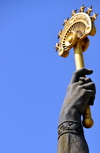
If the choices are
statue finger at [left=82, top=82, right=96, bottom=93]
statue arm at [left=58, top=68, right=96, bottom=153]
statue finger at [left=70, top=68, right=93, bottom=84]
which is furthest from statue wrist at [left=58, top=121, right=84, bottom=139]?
statue finger at [left=70, top=68, right=93, bottom=84]

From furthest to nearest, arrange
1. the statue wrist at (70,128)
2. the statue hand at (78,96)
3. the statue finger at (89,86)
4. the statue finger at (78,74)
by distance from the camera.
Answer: the statue finger at (78,74) < the statue finger at (89,86) < the statue hand at (78,96) < the statue wrist at (70,128)

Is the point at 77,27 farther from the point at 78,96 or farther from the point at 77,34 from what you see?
the point at 78,96

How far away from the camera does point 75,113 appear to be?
7.25 metres

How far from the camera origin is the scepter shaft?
740cm

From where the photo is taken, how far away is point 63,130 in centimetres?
707

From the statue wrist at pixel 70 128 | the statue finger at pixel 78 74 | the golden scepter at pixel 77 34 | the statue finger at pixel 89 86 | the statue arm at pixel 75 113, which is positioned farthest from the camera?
the golden scepter at pixel 77 34

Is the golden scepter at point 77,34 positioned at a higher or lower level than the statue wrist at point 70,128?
higher

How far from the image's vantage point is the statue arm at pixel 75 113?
6867 mm

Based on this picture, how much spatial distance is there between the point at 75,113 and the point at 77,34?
6.93 ft

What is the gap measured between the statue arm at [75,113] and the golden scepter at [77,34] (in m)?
0.58

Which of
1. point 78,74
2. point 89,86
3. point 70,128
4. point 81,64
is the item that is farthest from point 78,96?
point 81,64

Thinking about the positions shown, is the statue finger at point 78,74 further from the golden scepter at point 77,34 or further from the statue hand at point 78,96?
the golden scepter at point 77,34

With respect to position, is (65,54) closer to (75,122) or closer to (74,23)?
(74,23)

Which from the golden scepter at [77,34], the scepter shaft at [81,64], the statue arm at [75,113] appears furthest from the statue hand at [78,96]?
the golden scepter at [77,34]
